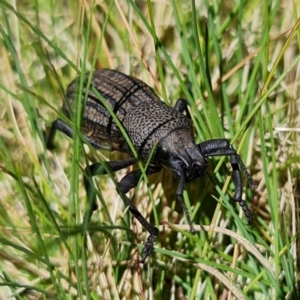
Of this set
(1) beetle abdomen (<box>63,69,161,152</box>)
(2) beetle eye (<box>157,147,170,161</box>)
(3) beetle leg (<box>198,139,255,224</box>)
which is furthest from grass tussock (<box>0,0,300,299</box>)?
(2) beetle eye (<box>157,147,170,161</box>)

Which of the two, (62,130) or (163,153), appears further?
(62,130)

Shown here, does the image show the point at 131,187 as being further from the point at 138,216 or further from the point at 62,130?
the point at 62,130

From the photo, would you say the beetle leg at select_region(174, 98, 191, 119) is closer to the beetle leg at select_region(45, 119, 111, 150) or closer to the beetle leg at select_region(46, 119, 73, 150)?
the beetle leg at select_region(45, 119, 111, 150)

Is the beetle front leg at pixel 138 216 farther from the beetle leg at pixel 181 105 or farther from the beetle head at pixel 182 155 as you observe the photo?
the beetle leg at pixel 181 105

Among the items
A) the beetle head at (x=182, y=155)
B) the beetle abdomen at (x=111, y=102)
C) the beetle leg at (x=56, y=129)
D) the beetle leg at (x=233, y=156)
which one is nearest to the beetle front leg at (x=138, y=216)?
the beetle head at (x=182, y=155)

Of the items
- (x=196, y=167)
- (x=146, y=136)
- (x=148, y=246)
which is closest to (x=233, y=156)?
(x=196, y=167)

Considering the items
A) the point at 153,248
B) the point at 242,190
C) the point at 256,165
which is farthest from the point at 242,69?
the point at 153,248
